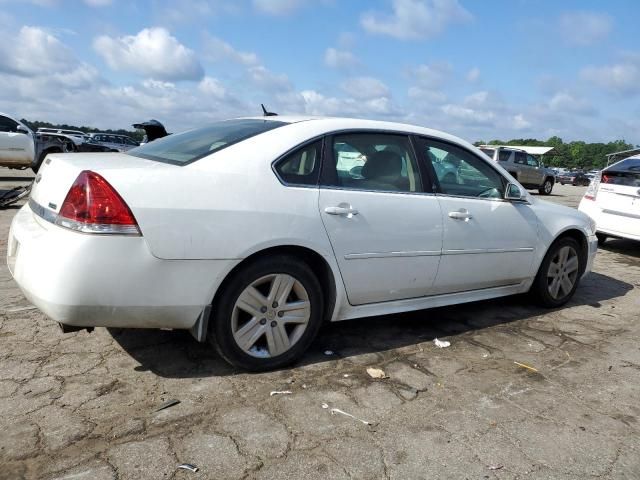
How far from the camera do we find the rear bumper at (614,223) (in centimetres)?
725

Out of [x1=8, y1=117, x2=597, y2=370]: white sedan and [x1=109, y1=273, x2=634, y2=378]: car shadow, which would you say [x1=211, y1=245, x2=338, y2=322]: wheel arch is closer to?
[x1=8, y1=117, x2=597, y2=370]: white sedan

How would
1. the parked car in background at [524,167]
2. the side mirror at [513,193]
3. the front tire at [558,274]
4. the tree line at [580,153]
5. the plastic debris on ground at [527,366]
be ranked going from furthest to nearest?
1. the tree line at [580,153]
2. the parked car in background at [524,167]
3. the front tire at [558,274]
4. the side mirror at [513,193]
5. the plastic debris on ground at [527,366]

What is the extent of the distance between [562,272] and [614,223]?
128 inches

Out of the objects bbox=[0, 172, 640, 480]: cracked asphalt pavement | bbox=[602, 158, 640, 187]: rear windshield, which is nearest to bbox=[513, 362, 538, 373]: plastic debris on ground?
bbox=[0, 172, 640, 480]: cracked asphalt pavement

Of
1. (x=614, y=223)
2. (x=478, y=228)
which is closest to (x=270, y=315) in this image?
(x=478, y=228)

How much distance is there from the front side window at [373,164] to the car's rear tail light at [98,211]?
1226 mm

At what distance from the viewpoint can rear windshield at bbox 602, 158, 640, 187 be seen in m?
7.33

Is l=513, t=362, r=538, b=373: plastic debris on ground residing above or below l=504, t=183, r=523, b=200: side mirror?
below

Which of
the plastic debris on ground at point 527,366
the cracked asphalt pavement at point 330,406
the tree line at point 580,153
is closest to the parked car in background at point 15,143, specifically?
the cracked asphalt pavement at point 330,406

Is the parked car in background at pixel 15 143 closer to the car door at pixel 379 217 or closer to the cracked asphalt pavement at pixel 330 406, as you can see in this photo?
the cracked asphalt pavement at pixel 330 406

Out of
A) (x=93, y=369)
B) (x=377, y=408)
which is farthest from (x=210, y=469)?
(x=93, y=369)

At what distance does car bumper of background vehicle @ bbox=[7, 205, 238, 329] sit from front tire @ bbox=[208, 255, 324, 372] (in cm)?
15

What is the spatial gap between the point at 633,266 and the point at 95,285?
23.2ft

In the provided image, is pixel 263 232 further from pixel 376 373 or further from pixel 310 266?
pixel 376 373
